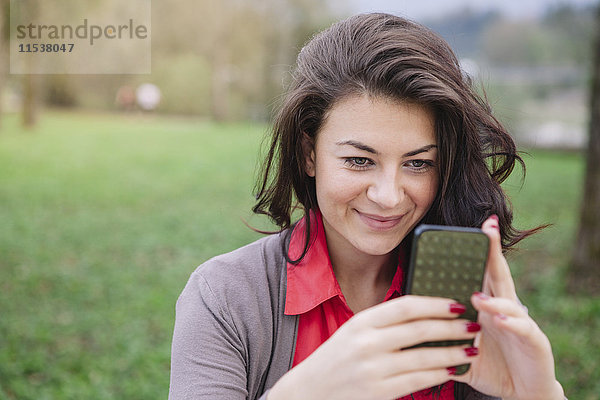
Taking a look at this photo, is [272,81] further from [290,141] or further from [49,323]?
[290,141]

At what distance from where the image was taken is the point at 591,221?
178 inches

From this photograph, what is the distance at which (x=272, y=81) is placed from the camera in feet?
66.3

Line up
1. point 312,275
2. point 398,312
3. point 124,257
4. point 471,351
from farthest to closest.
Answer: point 124,257, point 312,275, point 471,351, point 398,312

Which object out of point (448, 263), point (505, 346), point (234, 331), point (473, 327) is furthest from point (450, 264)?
point (234, 331)

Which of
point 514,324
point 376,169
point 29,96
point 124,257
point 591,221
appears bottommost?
point 124,257

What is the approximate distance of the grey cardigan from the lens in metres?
1.45

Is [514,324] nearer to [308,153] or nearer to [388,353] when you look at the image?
[388,353]

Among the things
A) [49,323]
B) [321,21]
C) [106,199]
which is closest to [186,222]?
[106,199]

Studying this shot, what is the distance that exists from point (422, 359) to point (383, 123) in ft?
1.97

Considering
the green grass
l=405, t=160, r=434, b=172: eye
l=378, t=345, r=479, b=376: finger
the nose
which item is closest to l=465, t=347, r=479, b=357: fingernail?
l=378, t=345, r=479, b=376: finger

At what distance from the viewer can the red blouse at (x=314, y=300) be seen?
160 cm

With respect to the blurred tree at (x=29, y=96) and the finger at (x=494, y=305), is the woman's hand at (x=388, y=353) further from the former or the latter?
the blurred tree at (x=29, y=96)

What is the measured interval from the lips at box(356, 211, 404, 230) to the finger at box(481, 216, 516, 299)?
373mm

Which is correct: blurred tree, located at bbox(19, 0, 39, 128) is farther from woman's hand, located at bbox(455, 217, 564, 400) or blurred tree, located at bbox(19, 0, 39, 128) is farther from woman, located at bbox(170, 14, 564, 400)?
woman's hand, located at bbox(455, 217, 564, 400)
